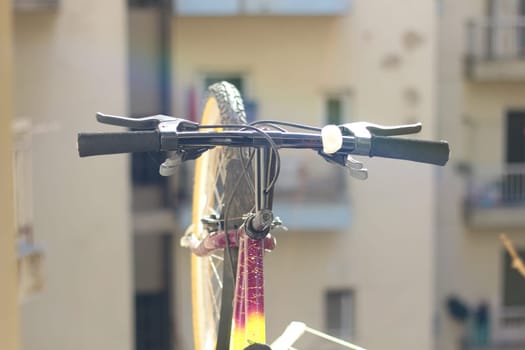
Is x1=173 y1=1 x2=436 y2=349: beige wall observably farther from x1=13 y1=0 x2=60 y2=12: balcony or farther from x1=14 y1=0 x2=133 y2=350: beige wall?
x1=13 y1=0 x2=60 y2=12: balcony

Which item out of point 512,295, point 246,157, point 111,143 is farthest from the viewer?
point 512,295

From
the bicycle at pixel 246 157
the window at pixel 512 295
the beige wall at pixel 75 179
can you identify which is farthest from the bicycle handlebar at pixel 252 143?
the window at pixel 512 295

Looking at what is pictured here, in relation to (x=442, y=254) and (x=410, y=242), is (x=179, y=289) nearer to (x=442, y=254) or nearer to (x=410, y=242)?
(x=410, y=242)

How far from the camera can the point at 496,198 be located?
4.62 meters

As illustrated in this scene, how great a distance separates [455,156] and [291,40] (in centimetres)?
114

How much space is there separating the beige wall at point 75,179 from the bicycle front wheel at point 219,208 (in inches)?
103

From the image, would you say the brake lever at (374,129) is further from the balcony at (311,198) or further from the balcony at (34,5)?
the balcony at (311,198)

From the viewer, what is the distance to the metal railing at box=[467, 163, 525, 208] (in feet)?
15.2

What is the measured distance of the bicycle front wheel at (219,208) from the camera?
93 cm

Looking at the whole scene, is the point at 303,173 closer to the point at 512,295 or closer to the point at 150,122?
the point at 512,295

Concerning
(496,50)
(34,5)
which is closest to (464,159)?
(496,50)

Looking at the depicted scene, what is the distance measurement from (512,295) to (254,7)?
7.12 ft

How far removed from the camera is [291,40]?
13.7ft

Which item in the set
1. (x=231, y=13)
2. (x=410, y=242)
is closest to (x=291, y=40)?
(x=231, y=13)
